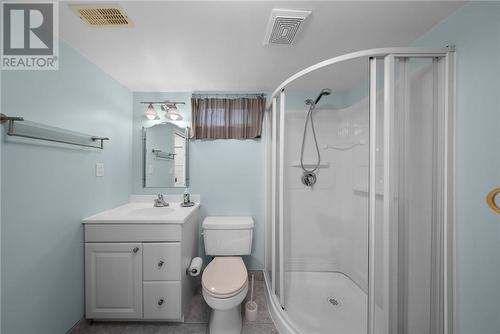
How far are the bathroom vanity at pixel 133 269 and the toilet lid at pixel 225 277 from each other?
0.83 feet

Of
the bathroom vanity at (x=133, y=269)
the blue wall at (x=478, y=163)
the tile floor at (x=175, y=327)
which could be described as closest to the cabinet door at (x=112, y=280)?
the bathroom vanity at (x=133, y=269)

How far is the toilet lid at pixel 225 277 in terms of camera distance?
1339 mm

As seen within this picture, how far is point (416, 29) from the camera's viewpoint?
1.24m

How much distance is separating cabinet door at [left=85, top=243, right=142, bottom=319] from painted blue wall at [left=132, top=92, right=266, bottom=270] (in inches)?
31.5

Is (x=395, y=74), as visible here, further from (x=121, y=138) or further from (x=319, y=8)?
(x=121, y=138)

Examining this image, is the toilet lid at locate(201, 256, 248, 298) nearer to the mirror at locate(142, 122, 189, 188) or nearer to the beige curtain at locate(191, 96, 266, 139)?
the mirror at locate(142, 122, 189, 188)

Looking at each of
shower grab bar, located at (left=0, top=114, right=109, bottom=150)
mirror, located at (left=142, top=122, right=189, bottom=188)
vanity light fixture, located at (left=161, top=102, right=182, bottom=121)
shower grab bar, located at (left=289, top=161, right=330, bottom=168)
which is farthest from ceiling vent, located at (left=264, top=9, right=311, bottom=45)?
shower grab bar, located at (left=0, top=114, right=109, bottom=150)

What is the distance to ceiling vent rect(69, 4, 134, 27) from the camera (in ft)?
3.45

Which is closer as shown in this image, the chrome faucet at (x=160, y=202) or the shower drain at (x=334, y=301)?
the shower drain at (x=334, y=301)

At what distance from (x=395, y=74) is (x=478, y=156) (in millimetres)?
583

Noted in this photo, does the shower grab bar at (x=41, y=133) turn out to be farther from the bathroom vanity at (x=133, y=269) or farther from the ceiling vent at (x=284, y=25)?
the ceiling vent at (x=284, y=25)

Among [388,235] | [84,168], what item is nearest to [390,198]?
[388,235]

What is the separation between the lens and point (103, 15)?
1.11 meters

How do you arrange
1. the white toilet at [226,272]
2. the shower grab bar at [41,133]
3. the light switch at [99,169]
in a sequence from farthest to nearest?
the light switch at [99,169]
the white toilet at [226,272]
the shower grab bar at [41,133]
